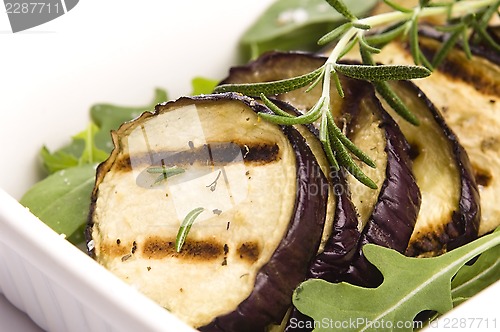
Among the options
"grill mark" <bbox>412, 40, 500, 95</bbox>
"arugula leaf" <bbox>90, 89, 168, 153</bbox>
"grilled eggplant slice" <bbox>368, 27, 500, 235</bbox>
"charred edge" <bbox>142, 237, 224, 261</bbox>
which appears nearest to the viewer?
"charred edge" <bbox>142, 237, 224, 261</bbox>

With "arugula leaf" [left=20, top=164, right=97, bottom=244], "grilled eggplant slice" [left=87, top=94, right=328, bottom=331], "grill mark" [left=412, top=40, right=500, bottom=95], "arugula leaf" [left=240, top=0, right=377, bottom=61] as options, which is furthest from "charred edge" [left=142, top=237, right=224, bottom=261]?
"arugula leaf" [left=240, top=0, right=377, bottom=61]

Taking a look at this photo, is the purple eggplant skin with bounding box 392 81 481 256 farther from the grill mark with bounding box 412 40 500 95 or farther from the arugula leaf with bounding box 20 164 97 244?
the arugula leaf with bounding box 20 164 97 244

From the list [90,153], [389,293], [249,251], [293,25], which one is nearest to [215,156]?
[249,251]

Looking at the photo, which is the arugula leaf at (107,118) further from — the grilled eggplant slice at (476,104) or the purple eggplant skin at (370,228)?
the purple eggplant skin at (370,228)

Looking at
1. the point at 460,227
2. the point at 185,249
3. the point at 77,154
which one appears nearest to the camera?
the point at 185,249

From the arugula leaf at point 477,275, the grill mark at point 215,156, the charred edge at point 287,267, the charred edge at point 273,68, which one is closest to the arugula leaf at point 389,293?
the charred edge at point 287,267

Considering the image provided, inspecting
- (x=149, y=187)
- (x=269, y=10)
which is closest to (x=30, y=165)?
(x=149, y=187)

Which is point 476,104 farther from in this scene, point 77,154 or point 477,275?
point 77,154
